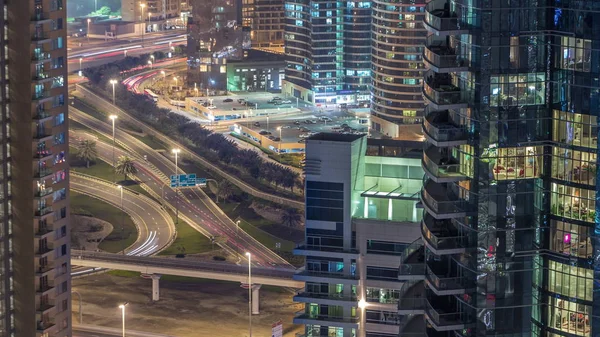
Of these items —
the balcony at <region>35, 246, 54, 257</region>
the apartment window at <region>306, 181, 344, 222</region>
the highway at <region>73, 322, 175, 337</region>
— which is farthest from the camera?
the highway at <region>73, 322, 175, 337</region>

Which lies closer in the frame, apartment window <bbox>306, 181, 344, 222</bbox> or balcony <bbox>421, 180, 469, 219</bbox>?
balcony <bbox>421, 180, 469, 219</bbox>

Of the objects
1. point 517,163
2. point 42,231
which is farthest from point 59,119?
point 517,163

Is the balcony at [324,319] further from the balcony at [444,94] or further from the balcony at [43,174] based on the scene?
the balcony at [444,94]

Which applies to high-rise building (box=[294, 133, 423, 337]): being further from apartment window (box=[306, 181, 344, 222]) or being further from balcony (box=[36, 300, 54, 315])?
balcony (box=[36, 300, 54, 315])

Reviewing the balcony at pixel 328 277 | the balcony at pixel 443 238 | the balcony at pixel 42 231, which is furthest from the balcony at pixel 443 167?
the balcony at pixel 42 231

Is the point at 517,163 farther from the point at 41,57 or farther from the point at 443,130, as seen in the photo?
the point at 41,57

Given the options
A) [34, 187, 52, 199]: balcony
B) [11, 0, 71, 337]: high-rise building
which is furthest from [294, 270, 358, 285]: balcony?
[34, 187, 52, 199]: balcony
